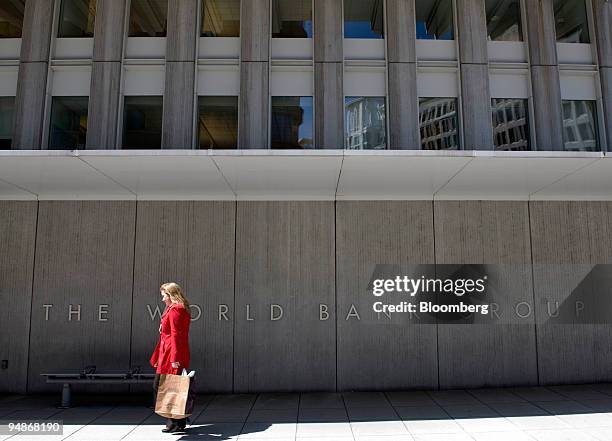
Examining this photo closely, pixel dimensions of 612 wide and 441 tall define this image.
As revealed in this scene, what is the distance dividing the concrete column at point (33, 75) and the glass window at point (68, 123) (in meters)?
0.23

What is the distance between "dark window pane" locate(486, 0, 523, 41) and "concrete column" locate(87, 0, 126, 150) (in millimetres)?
7692

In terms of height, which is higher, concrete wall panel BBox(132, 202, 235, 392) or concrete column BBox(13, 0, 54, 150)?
concrete column BBox(13, 0, 54, 150)

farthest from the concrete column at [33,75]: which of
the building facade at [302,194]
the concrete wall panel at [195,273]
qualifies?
the concrete wall panel at [195,273]

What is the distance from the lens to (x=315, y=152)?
6.68 m

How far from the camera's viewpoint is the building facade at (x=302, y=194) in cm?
901

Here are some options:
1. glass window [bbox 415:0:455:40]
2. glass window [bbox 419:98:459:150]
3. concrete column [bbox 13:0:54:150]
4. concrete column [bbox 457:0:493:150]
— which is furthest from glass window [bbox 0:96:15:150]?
concrete column [bbox 457:0:493:150]

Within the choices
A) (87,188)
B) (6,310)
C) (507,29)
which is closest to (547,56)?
(507,29)

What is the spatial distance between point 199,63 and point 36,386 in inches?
268

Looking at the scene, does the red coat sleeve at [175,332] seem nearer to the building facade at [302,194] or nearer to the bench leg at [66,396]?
the building facade at [302,194]

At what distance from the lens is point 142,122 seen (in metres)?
9.98

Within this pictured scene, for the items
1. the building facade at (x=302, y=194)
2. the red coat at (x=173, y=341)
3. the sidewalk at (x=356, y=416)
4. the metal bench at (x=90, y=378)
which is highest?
the building facade at (x=302, y=194)

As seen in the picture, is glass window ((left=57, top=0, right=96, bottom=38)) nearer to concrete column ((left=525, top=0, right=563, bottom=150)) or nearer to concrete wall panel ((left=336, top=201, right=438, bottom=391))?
concrete wall panel ((left=336, top=201, right=438, bottom=391))

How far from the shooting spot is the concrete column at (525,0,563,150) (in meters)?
10.0

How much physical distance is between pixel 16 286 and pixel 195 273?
10.8 ft
